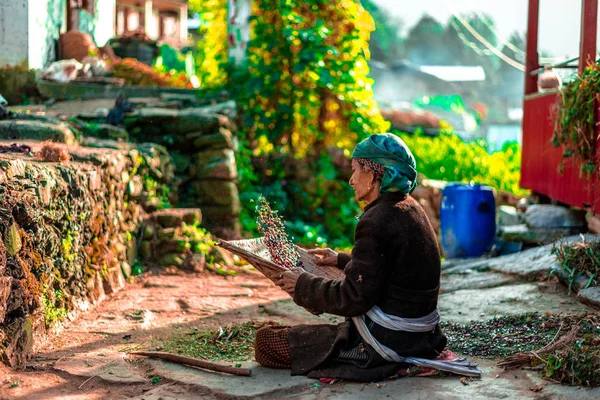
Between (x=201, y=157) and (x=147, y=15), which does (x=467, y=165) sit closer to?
(x=201, y=157)

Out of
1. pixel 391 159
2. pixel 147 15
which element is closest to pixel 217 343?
pixel 391 159

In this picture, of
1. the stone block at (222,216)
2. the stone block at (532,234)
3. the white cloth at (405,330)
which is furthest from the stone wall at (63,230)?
the stone block at (532,234)

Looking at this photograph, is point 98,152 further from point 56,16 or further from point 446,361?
point 56,16

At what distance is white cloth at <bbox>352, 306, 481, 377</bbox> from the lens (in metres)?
3.52

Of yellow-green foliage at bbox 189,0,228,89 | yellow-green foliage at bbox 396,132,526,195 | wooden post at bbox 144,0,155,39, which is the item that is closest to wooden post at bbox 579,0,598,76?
yellow-green foliage at bbox 189,0,228,89

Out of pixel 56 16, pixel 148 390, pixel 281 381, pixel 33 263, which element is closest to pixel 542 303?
pixel 281 381

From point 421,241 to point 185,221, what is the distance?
4422 mm

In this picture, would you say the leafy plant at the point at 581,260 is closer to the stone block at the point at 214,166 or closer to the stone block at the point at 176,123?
the stone block at the point at 214,166

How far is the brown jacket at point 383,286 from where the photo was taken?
3.42m

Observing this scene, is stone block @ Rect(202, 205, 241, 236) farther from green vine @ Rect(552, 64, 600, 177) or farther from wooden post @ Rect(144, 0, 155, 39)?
wooden post @ Rect(144, 0, 155, 39)

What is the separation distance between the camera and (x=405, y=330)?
354cm

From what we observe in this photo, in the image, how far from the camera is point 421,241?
3.49 m

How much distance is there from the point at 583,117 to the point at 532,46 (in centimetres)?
322

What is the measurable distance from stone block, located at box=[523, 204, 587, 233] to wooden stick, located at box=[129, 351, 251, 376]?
14.8 feet
